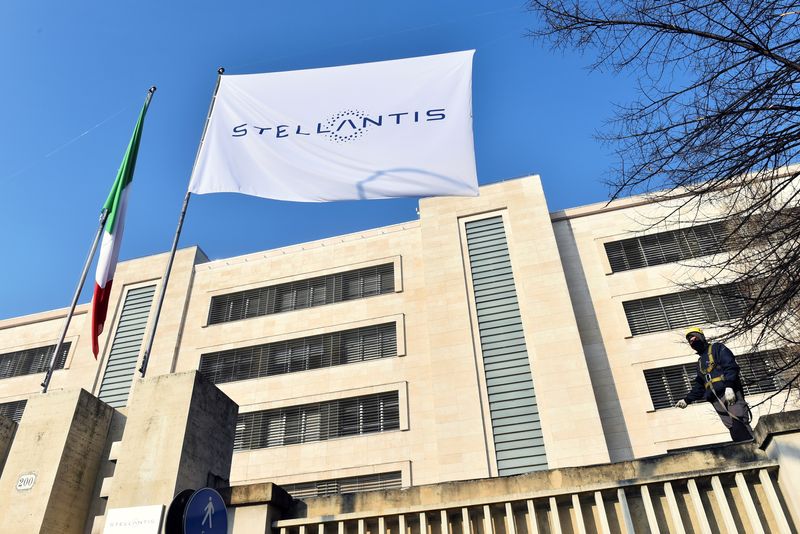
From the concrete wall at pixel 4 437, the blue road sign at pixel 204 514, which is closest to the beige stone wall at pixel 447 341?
the concrete wall at pixel 4 437

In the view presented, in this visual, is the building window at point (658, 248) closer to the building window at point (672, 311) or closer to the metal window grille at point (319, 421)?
the building window at point (672, 311)

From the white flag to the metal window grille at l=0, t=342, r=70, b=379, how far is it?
68.2 ft

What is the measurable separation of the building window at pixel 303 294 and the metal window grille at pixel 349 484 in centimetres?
720

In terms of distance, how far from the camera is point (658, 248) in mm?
21938

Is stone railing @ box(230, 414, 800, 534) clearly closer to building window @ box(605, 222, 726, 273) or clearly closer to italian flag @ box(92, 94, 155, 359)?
italian flag @ box(92, 94, 155, 359)

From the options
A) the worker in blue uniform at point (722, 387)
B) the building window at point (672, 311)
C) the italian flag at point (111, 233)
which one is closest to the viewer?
the worker in blue uniform at point (722, 387)

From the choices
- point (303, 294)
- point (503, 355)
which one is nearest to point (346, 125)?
point (503, 355)

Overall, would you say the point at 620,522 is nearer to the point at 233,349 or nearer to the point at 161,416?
the point at 161,416

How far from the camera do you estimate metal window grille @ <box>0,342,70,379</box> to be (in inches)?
1051

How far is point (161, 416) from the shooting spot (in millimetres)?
7492

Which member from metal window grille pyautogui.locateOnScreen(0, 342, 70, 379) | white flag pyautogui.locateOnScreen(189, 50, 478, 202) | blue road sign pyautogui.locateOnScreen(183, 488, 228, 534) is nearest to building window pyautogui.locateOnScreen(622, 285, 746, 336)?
white flag pyautogui.locateOnScreen(189, 50, 478, 202)

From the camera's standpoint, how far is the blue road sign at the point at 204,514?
530 cm

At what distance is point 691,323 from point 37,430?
63.5 ft

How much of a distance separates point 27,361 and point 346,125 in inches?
953
